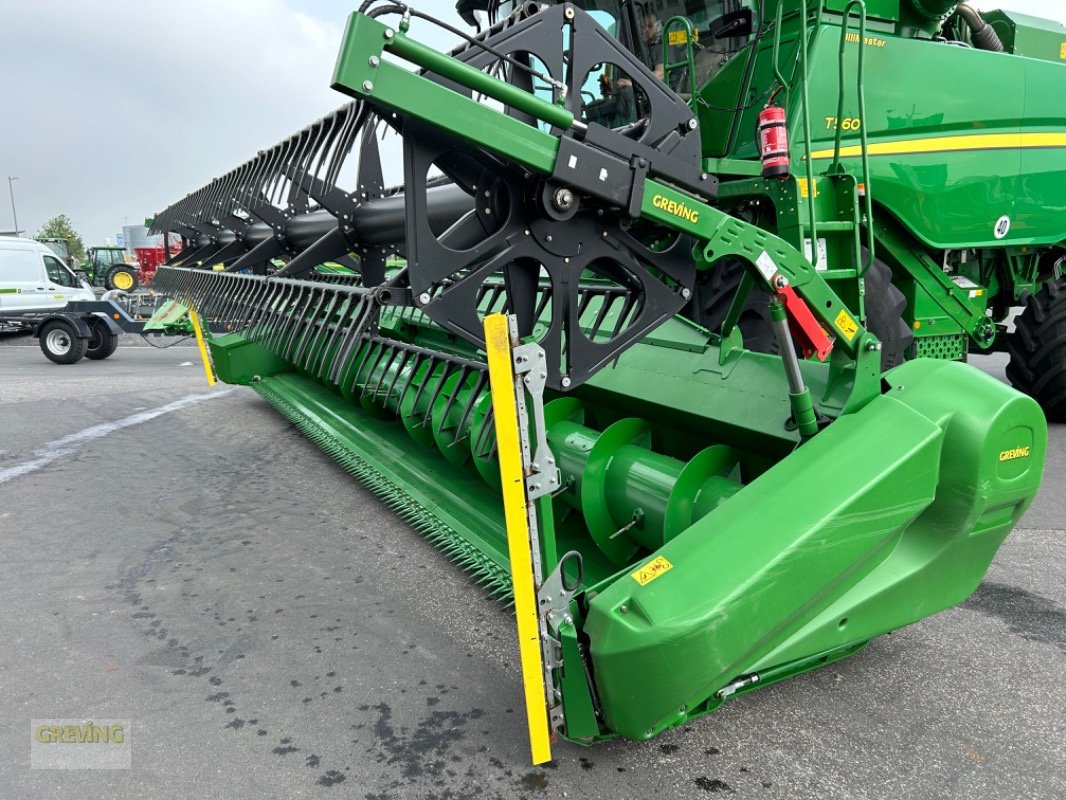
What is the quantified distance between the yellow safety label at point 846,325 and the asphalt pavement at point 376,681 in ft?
3.50

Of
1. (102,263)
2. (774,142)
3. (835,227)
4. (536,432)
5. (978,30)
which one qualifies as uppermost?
(978,30)

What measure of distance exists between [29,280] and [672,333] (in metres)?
13.6

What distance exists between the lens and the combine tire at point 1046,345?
5.60m

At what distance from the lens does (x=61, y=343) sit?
11.3m

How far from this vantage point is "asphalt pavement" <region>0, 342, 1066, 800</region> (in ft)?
6.84

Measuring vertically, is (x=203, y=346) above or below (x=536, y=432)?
below

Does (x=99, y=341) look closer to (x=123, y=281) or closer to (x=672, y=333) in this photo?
(x=123, y=281)

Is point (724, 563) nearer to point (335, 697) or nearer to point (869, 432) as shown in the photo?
point (869, 432)

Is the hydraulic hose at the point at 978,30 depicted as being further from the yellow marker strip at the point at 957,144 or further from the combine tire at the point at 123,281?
the combine tire at the point at 123,281

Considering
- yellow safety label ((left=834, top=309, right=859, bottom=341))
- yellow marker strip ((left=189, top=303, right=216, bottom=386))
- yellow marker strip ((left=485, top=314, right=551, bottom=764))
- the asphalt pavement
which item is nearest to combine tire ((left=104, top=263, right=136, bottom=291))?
yellow marker strip ((left=189, top=303, right=216, bottom=386))

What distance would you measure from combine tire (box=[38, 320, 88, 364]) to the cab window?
3.06 meters

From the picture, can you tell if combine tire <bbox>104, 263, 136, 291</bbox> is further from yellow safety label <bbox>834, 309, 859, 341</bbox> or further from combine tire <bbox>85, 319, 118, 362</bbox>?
yellow safety label <bbox>834, 309, 859, 341</bbox>

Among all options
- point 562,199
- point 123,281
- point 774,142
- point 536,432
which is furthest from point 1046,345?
point 123,281

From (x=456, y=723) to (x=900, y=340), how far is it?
3043mm
